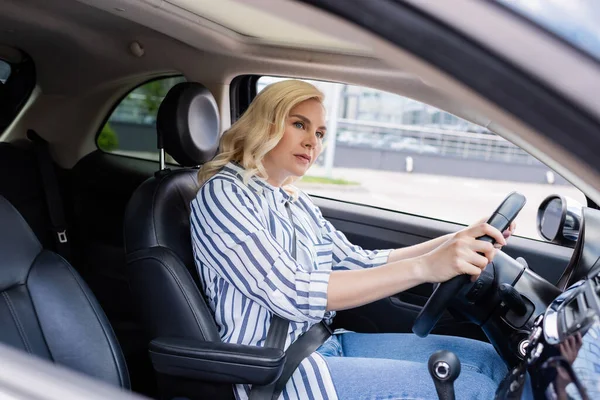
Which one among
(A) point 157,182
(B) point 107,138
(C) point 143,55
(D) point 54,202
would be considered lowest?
(D) point 54,202

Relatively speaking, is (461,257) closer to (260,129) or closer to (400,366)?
(400,366)

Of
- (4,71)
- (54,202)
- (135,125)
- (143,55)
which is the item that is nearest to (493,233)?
(143,55)

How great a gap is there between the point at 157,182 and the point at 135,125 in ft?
3.69

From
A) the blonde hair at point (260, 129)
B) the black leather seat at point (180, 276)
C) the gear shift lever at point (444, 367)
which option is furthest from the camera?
the blonde hair at point (260, 129)

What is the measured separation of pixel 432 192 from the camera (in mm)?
2963

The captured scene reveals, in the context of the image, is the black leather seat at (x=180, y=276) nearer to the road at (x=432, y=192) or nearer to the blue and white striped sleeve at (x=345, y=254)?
the blue and white striped sleeve at (x=345, y=254)

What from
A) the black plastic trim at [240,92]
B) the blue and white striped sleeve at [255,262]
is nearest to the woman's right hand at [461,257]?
the blue and white striped sleeve at [255,262]

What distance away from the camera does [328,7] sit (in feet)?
2.27

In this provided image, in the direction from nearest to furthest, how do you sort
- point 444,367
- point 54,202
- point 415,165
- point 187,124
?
1. point 444,367
2. point 187,124
3. point 54,202
4. point 415,165

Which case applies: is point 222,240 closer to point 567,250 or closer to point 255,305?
point 255,305

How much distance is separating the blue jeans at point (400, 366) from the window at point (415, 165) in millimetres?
451

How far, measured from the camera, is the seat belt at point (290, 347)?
1576 millimetres

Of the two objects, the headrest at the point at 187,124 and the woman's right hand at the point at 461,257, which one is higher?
the headrest at the point at 187,124

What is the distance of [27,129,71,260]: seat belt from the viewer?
113 inches
